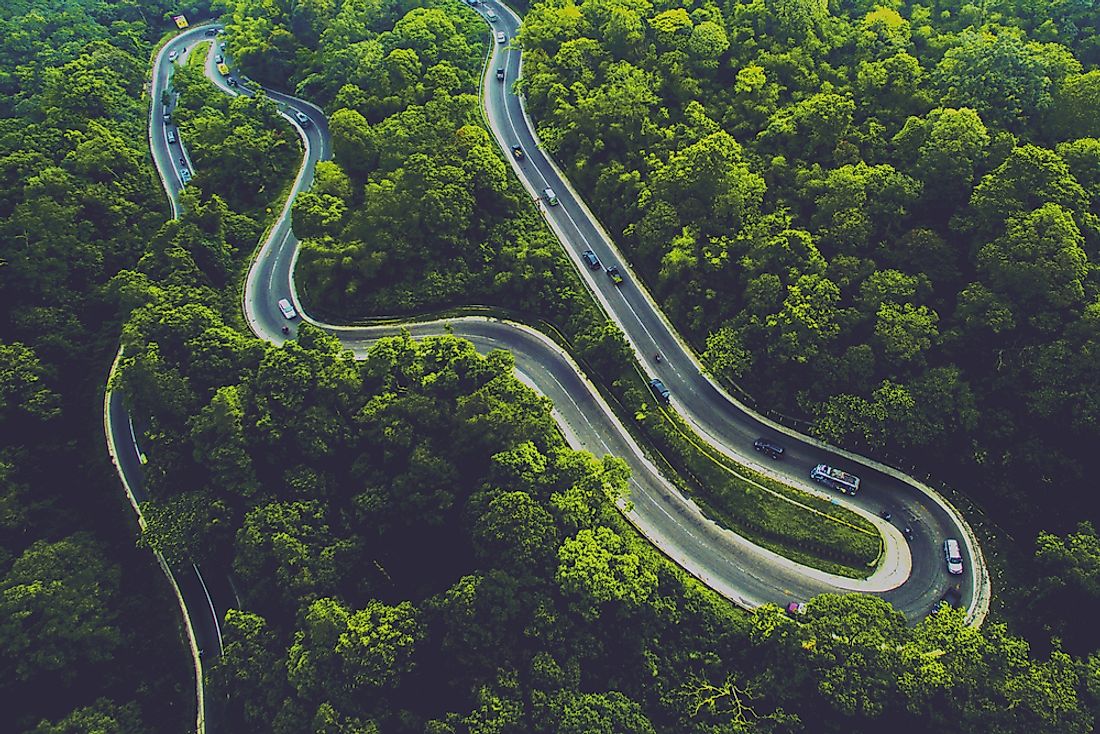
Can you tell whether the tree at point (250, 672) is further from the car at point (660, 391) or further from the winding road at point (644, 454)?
the car at point (660, 391)

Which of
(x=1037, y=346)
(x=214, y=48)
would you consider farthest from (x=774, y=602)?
(x=214, y=48)

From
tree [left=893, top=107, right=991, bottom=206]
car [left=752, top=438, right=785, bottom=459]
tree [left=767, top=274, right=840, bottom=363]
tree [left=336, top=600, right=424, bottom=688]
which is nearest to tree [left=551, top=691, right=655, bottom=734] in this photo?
tree [left=336, top=600, right=424, bottom=688]

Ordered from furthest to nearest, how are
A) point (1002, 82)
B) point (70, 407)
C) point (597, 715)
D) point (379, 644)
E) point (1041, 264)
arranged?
point (70, 407) < point (1002, 82) < point (1041, 264) < point (379, 644) < point (597, 715)

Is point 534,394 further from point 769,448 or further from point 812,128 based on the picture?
point 812,128

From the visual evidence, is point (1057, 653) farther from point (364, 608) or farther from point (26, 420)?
point (26, 420)

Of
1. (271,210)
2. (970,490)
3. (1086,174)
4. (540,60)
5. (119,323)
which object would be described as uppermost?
(540,60)

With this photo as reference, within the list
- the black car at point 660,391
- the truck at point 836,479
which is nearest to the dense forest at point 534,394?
the truck at point 836,479

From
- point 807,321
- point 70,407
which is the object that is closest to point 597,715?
point 807,321
